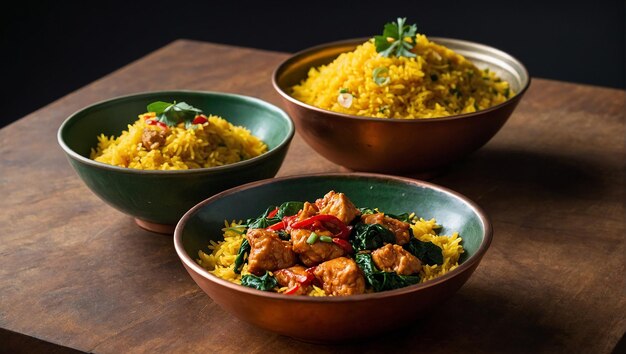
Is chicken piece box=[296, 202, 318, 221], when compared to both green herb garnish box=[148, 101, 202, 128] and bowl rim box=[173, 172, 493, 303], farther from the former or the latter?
green herb garnish box=[148, 101, 202, 128]

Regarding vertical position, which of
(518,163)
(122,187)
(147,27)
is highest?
(122,187)

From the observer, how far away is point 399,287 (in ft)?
6.09

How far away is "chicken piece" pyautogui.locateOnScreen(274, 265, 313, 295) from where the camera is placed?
1.84 metres

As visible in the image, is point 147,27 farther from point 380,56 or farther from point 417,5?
point 380,56

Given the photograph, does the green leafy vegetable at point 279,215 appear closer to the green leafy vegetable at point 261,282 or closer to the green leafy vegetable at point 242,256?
the green leafy vegetable at point 242,256

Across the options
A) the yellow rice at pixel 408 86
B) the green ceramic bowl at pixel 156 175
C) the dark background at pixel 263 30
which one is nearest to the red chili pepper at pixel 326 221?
the green ceramic bowl at pixel 156 175

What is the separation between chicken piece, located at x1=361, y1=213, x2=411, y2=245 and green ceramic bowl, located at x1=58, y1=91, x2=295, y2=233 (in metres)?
0.42

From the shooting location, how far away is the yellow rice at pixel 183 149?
237cm

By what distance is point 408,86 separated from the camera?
268 centimetres

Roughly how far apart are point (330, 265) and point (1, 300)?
31.4 inches

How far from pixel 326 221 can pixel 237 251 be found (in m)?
0.21

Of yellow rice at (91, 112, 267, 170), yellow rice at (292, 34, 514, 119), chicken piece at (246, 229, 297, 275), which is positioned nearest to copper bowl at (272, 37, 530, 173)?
yellow rice at (292, 34, 514, 119)

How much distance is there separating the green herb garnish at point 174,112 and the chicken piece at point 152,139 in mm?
52

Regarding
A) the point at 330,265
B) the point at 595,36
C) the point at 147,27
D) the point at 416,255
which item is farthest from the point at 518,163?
the point at 147,27
